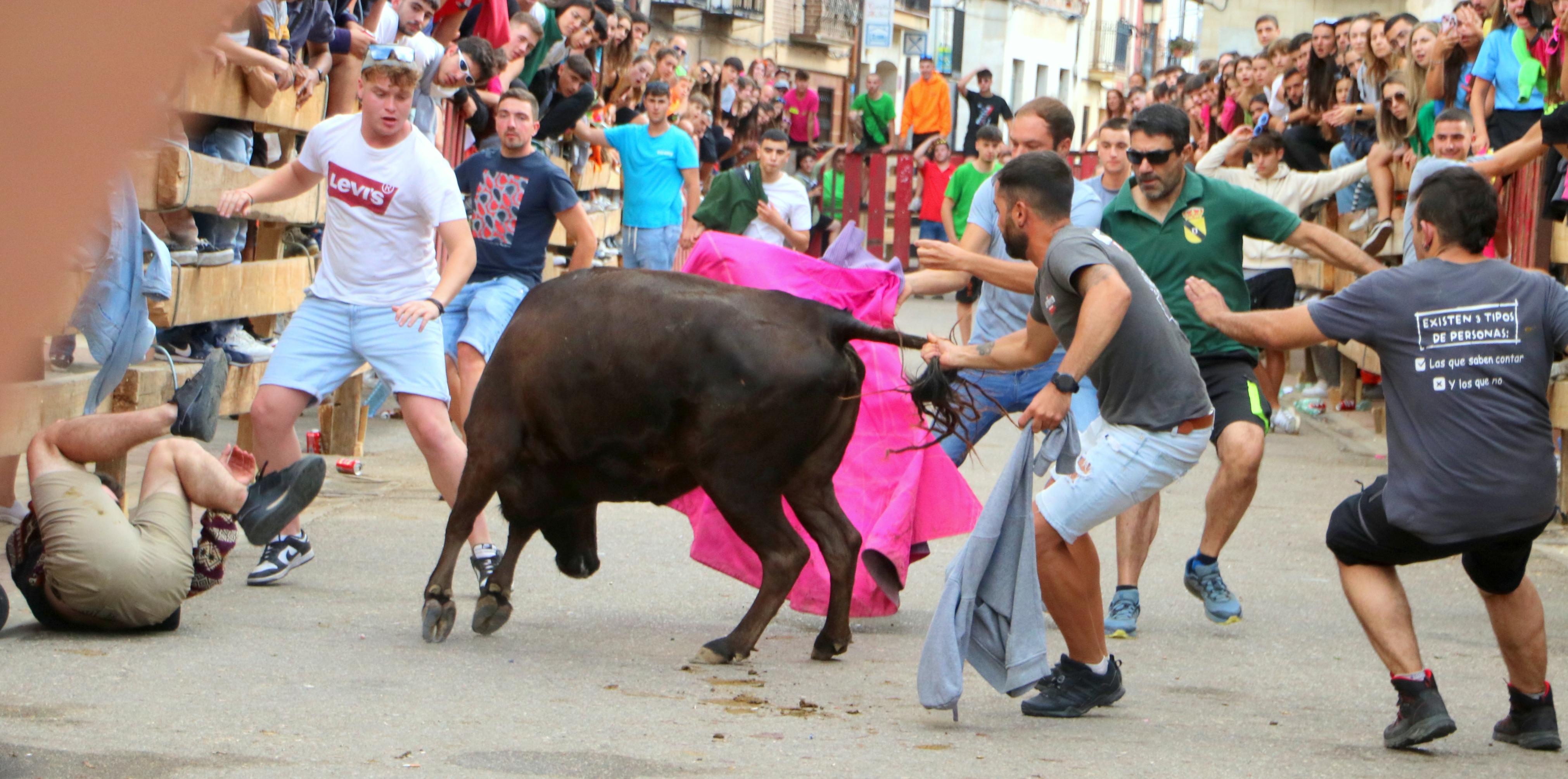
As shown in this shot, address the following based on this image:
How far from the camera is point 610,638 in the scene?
5.48 m

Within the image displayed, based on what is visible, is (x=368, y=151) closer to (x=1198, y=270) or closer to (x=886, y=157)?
(x=1198, y=270)

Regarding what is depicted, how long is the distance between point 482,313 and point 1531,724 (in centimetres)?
440

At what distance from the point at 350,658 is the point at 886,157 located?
2050 centimetres

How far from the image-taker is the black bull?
511 centimetres

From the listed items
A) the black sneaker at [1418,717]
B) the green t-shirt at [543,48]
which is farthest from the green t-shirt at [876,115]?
the black sneaker at [1418,717]

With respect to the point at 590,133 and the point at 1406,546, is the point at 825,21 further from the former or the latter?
the point at 1406,546

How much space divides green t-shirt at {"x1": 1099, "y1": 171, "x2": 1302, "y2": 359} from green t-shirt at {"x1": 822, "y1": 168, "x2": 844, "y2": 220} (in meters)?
17.8

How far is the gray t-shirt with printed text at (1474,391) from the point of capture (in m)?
4.23

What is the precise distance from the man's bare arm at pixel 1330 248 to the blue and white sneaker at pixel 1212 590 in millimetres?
1157

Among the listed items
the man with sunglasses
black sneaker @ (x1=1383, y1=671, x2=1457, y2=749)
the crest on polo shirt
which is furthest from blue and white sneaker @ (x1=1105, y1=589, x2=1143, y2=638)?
the man with sunglasses

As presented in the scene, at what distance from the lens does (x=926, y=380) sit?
501 centimetres

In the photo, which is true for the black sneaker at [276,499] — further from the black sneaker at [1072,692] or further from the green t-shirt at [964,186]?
the green t-shirt at [964,186]

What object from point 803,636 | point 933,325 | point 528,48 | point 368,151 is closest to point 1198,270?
point 803,636

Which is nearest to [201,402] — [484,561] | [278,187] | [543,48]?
[278,187]
